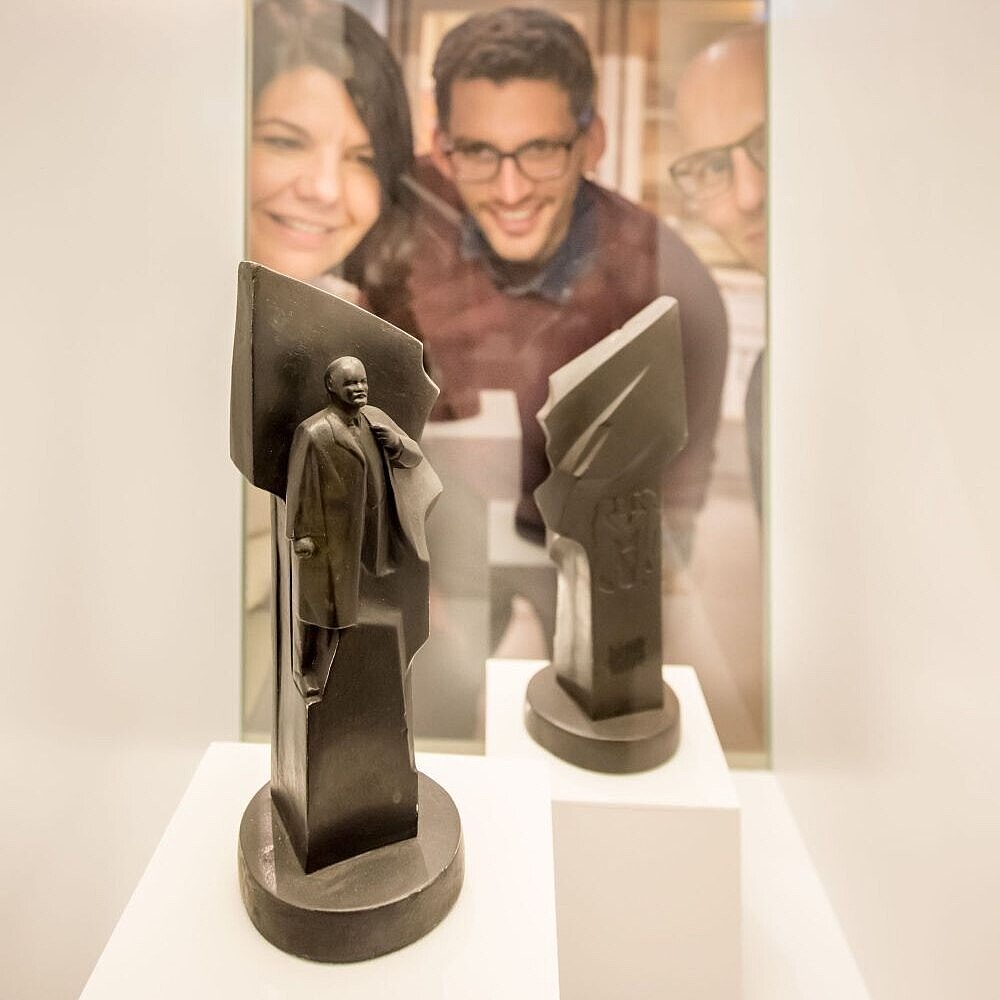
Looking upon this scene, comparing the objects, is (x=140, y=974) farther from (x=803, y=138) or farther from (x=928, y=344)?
(x=803, y=138)

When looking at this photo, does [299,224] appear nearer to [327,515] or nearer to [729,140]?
[729,140]

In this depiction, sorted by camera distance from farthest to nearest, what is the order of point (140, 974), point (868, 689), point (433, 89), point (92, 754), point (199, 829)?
point (433, 89) < point (868, 689) < point (92, 754) < point (199, 829) < point (140, 974)

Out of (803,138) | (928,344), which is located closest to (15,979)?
(928,344)

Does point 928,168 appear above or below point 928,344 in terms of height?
above

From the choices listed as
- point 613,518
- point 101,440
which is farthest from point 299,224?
point 613,518

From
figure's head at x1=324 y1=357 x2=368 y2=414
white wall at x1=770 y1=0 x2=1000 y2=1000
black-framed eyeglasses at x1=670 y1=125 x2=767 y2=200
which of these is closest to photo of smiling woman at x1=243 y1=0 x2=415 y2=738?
black-framed eyeglasses at x1=670 y1=125 x2=767 y2=200

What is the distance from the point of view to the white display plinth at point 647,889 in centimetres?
181

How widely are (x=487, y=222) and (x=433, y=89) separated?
14.6 inches

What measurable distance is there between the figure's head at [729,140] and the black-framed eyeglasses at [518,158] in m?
0.30

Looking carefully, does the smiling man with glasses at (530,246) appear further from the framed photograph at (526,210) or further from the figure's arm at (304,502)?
the figure's arm at (304,502)

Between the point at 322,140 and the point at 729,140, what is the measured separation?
1084 millimetres

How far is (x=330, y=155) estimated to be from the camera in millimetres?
2574

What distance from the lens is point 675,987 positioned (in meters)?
1.83

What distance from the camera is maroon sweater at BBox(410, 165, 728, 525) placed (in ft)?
8.45
